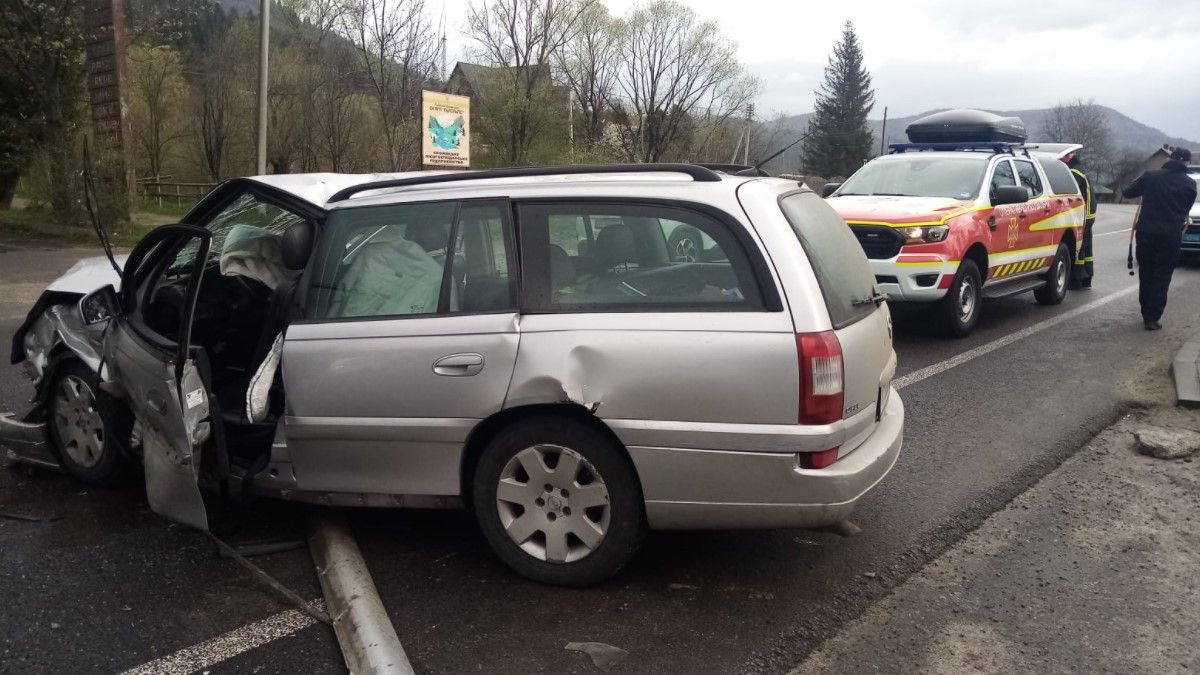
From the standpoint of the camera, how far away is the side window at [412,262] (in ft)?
12.7

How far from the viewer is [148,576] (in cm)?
389

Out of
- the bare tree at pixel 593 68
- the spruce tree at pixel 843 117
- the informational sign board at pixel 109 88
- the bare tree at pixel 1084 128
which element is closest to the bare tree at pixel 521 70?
the bare tree at pixel 593 68

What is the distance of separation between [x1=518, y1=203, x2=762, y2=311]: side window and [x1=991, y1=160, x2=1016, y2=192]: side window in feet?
23.6

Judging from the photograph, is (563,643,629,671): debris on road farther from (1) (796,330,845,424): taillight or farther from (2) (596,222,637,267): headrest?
(2) (596,222,637,267): headrest

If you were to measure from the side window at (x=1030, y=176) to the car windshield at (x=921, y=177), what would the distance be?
736 mm

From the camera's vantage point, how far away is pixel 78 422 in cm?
478

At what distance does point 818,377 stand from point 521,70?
36054mm

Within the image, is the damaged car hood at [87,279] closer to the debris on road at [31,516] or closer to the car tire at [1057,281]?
the debris on road at [31,516]

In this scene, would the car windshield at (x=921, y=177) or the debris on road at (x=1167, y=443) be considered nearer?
the debris on road at (x=1167, y=443)

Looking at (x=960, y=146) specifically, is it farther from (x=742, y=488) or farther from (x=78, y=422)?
(x=78, y=422)

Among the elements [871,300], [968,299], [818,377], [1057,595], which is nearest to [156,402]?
[818,377]

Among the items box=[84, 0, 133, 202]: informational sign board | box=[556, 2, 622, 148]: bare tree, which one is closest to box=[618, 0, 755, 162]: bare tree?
box=[556, 2, 622, 148]: bare tree

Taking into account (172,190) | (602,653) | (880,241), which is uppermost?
(880,241)

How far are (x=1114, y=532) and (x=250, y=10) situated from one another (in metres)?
46.0
